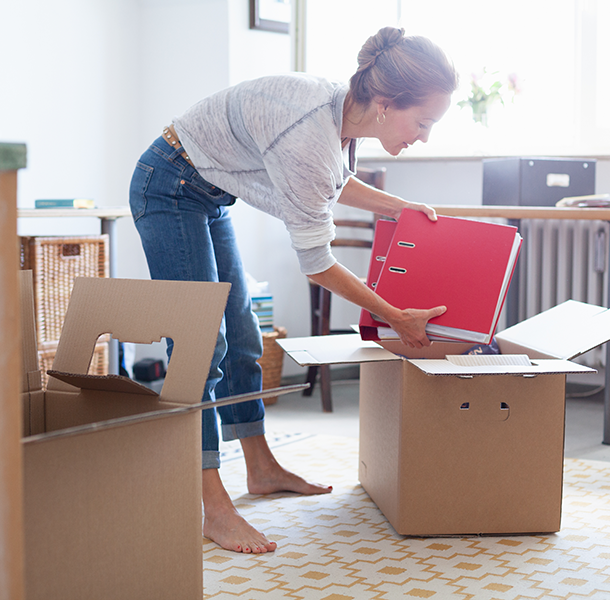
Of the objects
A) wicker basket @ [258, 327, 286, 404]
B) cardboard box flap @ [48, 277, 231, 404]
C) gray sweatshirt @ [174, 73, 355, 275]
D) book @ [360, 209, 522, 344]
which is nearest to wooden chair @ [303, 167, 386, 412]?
wicker basket @ [258, 327, 286, 404]

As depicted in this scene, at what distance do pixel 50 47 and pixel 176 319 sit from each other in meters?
2.12

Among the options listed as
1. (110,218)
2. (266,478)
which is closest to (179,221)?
(266,478)

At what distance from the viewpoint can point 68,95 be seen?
277cm

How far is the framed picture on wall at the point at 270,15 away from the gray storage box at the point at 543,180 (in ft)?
3.51

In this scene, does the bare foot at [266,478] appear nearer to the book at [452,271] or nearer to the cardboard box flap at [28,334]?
the book at [452,271]

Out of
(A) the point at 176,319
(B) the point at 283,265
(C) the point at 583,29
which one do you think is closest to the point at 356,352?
(A) the point at 176,319

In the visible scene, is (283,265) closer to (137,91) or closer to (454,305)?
(137,91)

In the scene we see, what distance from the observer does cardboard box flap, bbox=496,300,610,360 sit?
57.1 inches

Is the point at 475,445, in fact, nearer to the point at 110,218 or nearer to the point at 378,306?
the point at 378,306

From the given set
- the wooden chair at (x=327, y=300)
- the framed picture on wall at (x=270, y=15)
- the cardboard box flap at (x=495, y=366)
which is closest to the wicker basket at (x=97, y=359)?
the wooden chair at (x=327, y=300)

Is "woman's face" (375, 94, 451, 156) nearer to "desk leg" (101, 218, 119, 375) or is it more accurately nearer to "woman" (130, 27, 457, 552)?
"woman" (130, 27, 457, 552)

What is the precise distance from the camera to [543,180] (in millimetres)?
2521

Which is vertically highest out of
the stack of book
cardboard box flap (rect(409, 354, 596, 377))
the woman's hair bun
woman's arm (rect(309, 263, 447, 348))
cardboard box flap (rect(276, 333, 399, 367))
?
the woman's hair bun

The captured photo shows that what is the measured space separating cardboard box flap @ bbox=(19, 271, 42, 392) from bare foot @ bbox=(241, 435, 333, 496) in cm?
72
